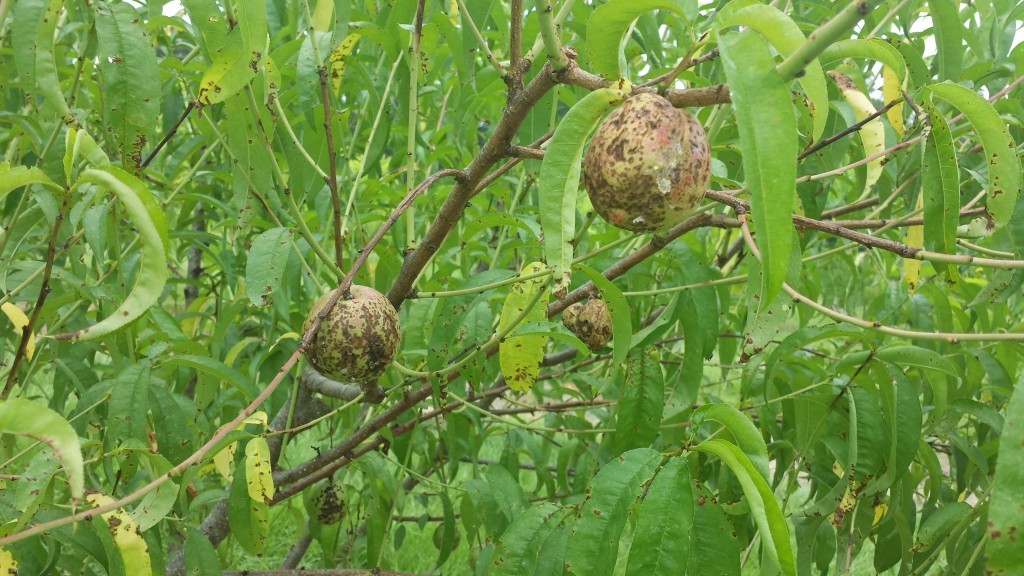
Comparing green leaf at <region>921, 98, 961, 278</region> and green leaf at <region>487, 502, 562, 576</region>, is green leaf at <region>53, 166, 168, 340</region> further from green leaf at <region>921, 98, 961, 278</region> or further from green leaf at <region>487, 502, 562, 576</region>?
green leaf at <region>921, 98, 961, 278</region>

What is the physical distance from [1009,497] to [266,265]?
0.90m

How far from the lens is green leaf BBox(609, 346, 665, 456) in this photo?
1370 mm

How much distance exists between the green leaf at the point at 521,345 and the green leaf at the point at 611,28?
40cm

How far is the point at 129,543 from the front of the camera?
3.35ft

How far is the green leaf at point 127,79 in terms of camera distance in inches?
43.6

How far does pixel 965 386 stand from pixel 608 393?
2.51 feet

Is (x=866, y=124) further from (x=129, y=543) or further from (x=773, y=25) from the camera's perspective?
(x=129, y=543)

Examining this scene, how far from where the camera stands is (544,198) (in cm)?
81

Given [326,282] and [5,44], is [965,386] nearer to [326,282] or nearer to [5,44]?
[326,282]

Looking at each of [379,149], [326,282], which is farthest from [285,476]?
[379,149]

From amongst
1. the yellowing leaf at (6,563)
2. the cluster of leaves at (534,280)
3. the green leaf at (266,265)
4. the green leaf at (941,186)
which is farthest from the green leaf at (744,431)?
the yellowing leaf at (6,563)

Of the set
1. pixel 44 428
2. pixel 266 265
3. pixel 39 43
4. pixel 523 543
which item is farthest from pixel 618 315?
pixel 39 43

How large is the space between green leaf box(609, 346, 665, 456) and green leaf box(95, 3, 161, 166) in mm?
833

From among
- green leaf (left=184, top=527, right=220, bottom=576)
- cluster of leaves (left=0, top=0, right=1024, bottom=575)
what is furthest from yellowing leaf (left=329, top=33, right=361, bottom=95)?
green leaf (left=184, top=527, right=220, bottom=576)
